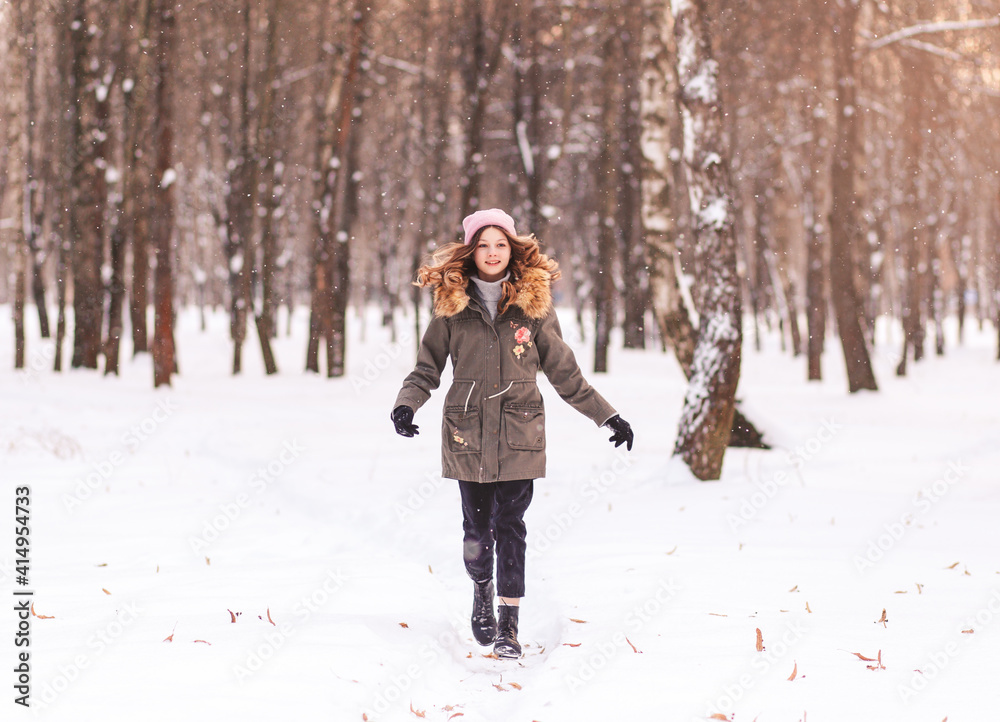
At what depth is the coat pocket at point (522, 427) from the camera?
11.9 feet

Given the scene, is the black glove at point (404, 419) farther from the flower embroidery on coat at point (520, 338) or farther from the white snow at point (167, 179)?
the white snow at point (167, 179)

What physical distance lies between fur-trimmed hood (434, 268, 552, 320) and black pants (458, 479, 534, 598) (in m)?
0.81

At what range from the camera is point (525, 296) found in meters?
3.69

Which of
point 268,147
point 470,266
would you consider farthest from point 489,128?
point 470,266

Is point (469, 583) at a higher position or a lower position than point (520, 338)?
lower

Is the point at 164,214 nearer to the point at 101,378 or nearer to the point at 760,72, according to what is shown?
the point at 101,378

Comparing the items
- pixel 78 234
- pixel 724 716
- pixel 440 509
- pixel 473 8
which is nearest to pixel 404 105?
pixel 473 8

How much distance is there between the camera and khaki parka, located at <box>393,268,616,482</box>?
11.9ft

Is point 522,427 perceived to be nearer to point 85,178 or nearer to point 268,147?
point 85,178

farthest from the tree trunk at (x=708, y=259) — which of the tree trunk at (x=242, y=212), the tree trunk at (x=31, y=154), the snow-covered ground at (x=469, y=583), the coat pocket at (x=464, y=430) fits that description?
the tree trunk at (x=31, y=154)

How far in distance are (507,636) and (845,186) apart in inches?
483

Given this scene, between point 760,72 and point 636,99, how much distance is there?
11.5 feet

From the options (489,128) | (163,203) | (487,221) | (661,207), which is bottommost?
(487,221)

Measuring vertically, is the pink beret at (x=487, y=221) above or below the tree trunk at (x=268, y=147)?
below
